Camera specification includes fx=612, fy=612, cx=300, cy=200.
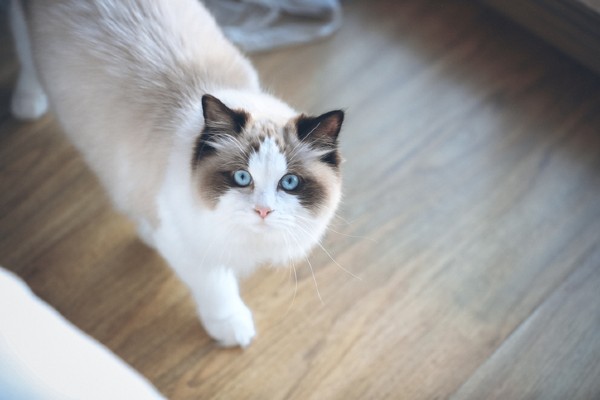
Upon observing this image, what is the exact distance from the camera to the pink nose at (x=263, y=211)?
0.97 m

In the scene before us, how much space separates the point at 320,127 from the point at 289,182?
104 millimetres

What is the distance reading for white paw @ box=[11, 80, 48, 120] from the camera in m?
1.60

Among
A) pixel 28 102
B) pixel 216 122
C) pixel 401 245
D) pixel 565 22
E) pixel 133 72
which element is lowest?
pixel 28 102

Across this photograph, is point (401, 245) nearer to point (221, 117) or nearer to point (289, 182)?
point (289, 182)

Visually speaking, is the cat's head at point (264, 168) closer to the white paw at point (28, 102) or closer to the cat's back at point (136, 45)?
the cat's back at point (136, 45)

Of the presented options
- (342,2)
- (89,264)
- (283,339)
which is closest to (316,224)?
(283,339)

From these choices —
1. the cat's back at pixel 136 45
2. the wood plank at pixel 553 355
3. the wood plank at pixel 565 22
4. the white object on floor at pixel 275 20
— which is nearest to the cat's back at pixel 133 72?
the cat's back at pixel 136 45

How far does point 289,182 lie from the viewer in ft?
3.34

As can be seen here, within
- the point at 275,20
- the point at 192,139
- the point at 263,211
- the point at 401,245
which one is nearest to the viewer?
the point at 263,211

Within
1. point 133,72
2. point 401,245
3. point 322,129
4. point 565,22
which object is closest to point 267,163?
point 322,129

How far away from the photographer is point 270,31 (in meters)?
1.83

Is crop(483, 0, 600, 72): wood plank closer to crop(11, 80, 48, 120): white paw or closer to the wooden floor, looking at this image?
the wooden floor

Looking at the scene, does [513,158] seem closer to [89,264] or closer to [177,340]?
[177,340]

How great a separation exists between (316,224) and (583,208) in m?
0.87
